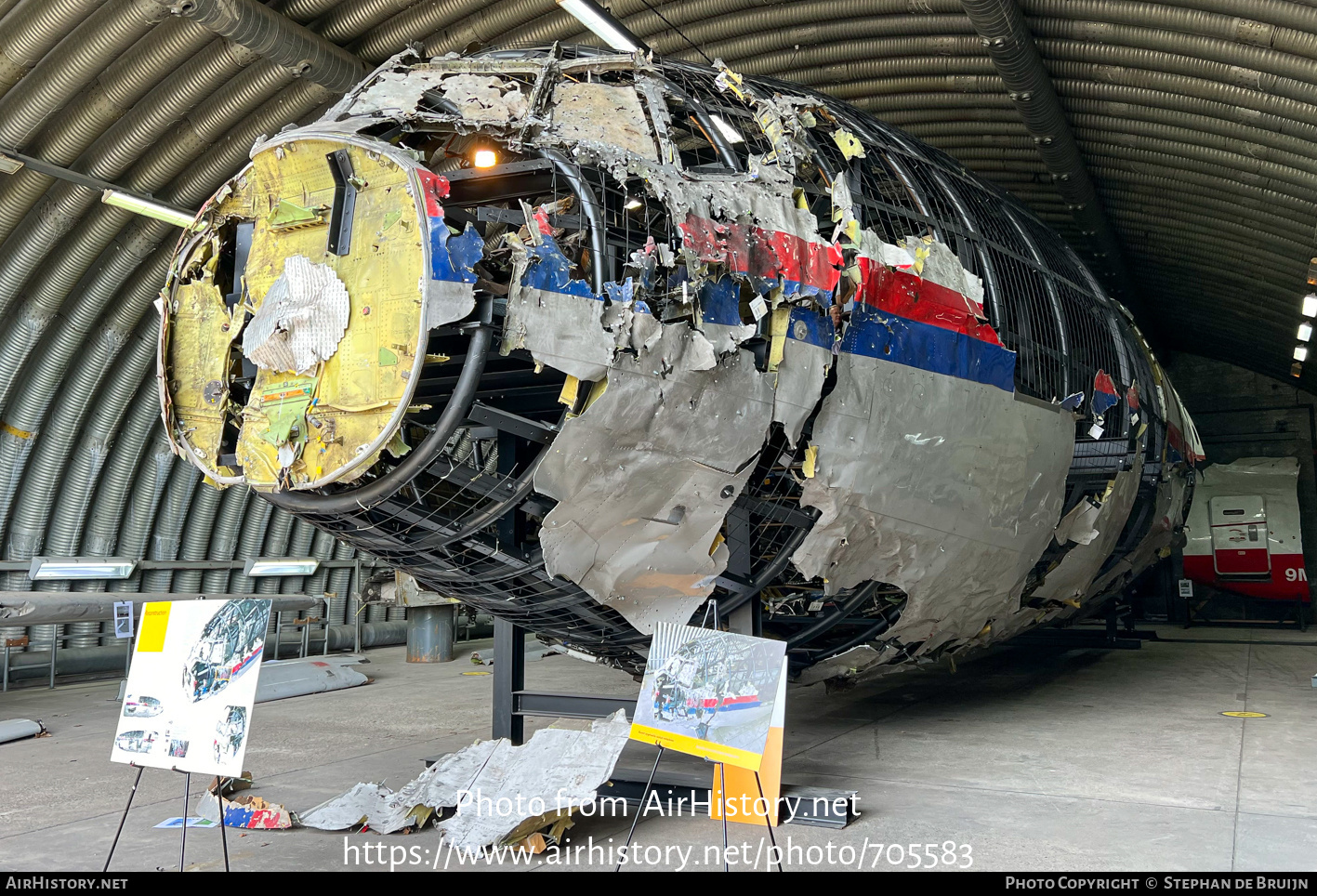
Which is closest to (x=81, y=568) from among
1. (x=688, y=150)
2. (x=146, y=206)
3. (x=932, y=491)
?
(x=146, y=206)

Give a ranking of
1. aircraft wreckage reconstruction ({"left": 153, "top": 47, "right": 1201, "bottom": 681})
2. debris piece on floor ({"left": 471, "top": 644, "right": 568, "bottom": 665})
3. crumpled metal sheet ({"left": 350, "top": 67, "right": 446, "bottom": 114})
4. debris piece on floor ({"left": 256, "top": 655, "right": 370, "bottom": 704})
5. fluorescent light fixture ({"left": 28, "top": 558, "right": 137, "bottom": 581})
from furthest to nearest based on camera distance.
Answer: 1. debris piece on floor ({"left": 471, "top": 644, "right": 568, "bottom": 665})
2. fluorescent light fixture ({"left": 28, "top": 558, "right": 137, "bottom": 581})
3. debris piece on floor ({"left": 256, "top": 655, "right": 370, "bottom": 704})
4. crumpled metal sheet ({"left": 350, "top": 67, "right": 446, "bottom": 114})
5. aircraft wreckage reconstruction ({"left": 153, "top": 47, "right": 1201, "bottom": 681})

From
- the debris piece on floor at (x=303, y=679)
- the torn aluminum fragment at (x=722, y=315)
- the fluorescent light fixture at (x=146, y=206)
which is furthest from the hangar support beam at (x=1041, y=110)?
the debris piece on floor at (x=303, y=679)

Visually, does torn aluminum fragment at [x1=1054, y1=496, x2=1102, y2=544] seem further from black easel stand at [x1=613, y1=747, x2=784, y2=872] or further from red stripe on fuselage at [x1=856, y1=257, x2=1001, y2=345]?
black easel stand at [x1=613, y1=747, x2=784, y2=872]

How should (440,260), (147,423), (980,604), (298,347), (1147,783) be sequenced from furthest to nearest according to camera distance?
1. (147,423)
2. (980,604)
3. (1147,783)
4. (298,347)
5. (440,260)

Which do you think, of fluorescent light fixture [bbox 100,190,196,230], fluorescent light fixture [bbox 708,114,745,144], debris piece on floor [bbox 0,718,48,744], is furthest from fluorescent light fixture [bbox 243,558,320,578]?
fluorescent light fixture [bbox 708,114,745,144]

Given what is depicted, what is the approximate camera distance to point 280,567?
15.3 m

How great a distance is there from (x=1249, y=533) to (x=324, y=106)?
1642 cm

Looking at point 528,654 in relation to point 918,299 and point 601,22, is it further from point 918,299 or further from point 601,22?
point 918,299

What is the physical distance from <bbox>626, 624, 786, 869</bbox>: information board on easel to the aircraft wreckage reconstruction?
0.54m

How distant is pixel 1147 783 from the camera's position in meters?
5.88

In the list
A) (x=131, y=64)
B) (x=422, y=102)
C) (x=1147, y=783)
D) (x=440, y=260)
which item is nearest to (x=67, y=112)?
(x=131, y=64)

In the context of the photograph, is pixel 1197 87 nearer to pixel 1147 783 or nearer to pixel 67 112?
pixel 1147 783

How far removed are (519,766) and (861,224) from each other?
11.6 feet

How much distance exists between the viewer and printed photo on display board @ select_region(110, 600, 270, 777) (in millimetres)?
4125
